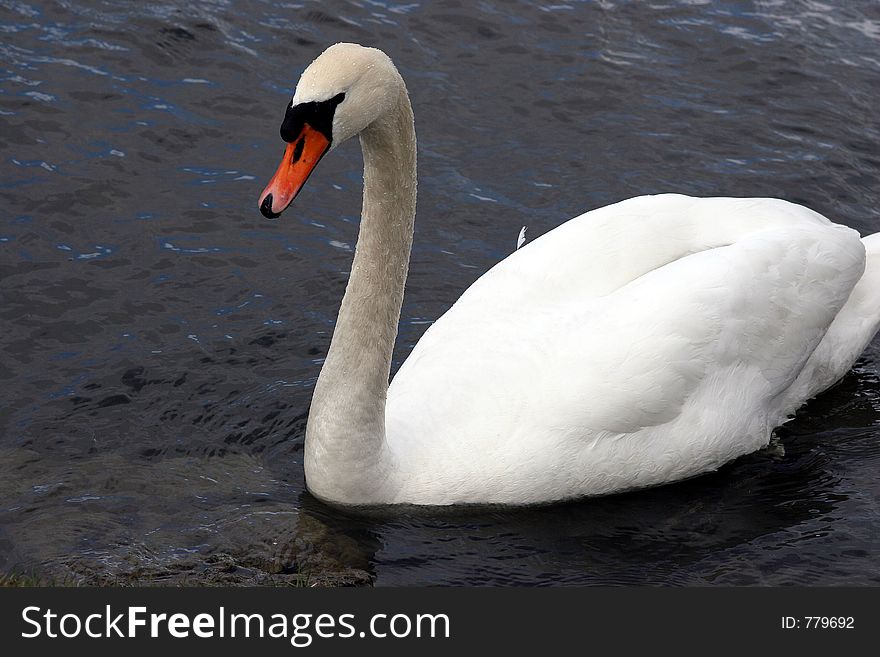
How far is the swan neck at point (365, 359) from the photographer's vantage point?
6.96m

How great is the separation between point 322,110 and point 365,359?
5.23ft

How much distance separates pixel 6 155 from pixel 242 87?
2.21 metres

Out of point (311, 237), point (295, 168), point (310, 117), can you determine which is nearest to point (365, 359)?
point (295, 168)

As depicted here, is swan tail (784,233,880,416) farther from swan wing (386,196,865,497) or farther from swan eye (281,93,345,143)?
swan eye (281,93,345,143)

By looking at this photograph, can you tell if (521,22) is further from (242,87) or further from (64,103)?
(64,103)

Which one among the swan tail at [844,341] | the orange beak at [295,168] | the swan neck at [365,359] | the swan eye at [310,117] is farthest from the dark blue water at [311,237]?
the swan eye at [310,117]

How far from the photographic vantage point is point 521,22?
13.2m

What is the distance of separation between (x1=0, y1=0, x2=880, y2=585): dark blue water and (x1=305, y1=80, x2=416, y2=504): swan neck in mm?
327

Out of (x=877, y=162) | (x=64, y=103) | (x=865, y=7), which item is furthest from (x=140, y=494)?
(x=865, y=7)

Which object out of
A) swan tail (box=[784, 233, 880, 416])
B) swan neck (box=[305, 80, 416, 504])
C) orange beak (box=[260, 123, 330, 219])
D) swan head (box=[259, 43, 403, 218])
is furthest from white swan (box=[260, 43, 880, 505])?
Answer: orange beak (box=[260, 123, 330, 219])

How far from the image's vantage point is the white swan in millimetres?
7180

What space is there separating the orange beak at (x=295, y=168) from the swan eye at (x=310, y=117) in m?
0.02

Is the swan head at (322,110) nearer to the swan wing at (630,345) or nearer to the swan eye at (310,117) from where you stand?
the swan eye at (310,117)

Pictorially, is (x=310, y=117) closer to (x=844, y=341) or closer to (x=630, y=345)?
(x=630, y=345)
